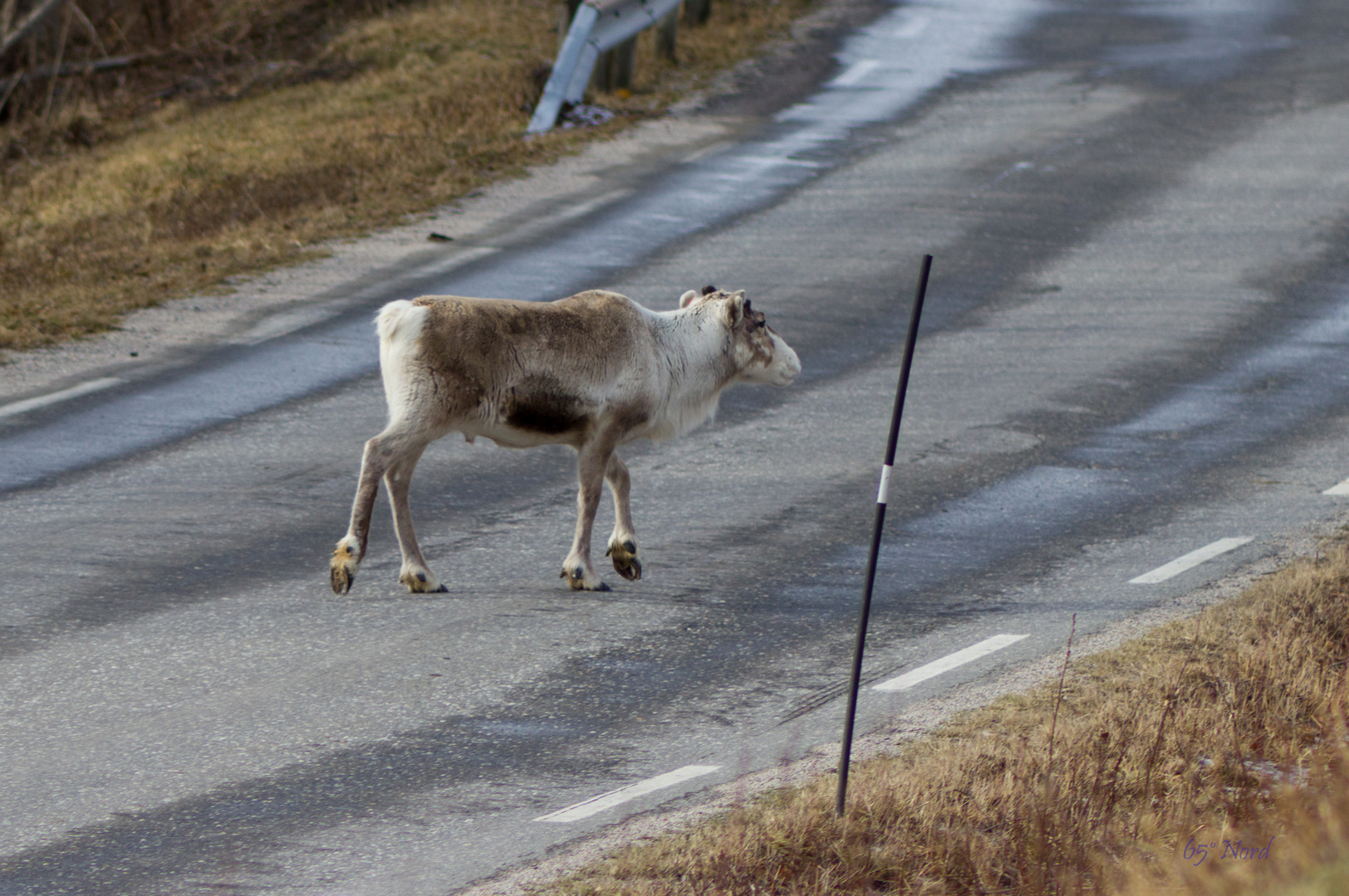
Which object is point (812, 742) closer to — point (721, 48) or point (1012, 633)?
point (1012, 633)

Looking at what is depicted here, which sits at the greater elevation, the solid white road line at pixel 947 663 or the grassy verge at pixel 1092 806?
the grassy verge at pixel 1092 806

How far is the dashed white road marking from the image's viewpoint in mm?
23250

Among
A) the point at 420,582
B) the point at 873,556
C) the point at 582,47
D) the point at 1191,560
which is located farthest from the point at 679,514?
the point at 582,47

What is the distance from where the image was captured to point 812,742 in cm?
677

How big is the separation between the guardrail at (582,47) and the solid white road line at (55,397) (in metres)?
8.62

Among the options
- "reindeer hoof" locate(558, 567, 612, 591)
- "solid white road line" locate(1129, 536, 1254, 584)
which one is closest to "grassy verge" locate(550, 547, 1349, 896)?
"solid white road line" locate(1129, 536, 1254, 584)

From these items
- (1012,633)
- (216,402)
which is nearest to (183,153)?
(216,402)

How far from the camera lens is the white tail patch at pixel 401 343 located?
8031mm

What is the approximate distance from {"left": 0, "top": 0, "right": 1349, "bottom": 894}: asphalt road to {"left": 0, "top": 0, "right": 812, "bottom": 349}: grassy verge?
1840 millimetres

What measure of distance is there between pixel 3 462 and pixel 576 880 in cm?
656

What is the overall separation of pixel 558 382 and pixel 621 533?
2.96ft

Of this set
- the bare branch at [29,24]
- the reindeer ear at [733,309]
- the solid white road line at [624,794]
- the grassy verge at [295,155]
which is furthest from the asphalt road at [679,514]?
the bare branch at [29,24]

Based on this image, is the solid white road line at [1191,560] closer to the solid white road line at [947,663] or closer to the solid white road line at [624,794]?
the solid white road line at [947,663]

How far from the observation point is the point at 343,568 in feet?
25.8
